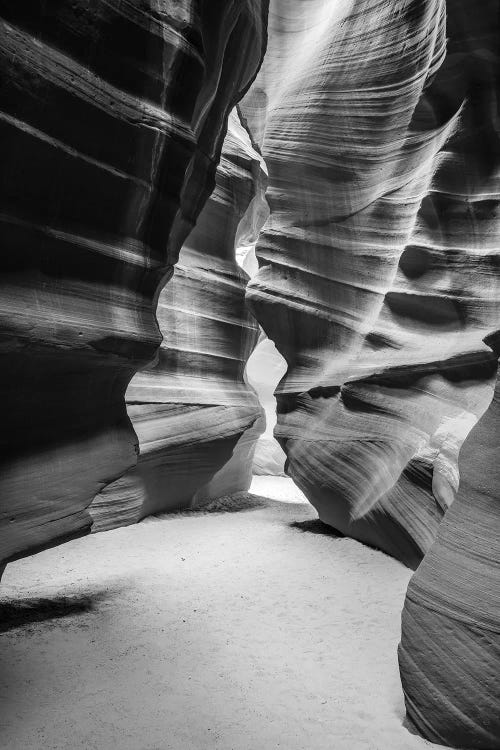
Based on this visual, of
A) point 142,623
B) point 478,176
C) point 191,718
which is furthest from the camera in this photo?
point 478,176

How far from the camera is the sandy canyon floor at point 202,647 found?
267 cm

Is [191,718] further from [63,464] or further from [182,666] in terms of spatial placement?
[63,464]

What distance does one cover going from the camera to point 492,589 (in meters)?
2.70

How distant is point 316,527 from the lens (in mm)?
6613

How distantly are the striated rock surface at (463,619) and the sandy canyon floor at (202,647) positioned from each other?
0.18m

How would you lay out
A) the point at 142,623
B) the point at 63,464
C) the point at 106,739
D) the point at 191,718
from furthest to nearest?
the point at 142,623 → the point at 63,464 → the point at 191,718 → the point at 106,739

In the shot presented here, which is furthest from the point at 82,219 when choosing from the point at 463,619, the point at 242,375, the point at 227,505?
the point at 227,505

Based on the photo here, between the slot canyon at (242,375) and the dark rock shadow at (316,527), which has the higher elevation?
the slot canyon at (242,375)

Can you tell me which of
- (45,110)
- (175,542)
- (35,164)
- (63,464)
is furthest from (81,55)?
(175,542)

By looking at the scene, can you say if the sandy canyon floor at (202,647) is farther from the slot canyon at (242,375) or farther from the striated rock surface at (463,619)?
the striated rock surface at (463,619)

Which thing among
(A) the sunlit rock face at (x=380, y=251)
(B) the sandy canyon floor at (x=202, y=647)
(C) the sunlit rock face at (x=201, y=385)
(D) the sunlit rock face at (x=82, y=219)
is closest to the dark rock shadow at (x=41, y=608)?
(B) the sandy canyon floor at (x=202, y=647)

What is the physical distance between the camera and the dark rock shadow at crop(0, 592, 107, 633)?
3.76 m

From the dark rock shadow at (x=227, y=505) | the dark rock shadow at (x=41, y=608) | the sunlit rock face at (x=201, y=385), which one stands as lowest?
the dark rock shadow at (x=227, y=505)

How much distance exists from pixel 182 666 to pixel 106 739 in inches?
30.6
